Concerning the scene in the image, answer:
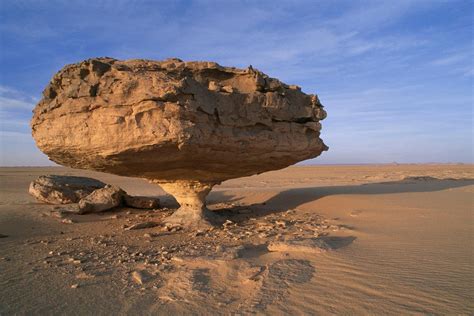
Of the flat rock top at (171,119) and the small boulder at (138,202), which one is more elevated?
the flat rock top at (171,119)

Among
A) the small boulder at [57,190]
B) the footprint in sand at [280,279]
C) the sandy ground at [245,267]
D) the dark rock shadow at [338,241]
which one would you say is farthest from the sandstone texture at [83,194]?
the footprint in sand at [280,279]

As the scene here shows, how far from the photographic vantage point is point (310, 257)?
4805mm

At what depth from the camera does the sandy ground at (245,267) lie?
11.2 feet

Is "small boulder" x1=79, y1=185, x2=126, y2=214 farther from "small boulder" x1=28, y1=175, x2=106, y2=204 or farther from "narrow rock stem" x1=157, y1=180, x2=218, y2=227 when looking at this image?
"narrow rock stem" x1=157, y1=180, x2=218, y2=227

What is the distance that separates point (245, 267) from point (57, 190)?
8.41m

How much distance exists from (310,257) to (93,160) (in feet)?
15.4

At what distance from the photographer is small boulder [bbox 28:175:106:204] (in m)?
10.5

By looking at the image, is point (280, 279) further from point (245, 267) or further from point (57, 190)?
point (57, 190)

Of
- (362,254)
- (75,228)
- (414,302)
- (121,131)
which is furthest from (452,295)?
(75,228)

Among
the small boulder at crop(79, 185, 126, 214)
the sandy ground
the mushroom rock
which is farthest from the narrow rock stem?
the small boulder at crop(79, 185, 126, 214)

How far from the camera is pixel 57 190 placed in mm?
10609

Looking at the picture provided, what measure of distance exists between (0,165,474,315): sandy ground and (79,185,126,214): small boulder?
33.0 inches

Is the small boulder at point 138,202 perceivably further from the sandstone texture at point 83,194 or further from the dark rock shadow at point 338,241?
the dark rock shadow at point 338,241

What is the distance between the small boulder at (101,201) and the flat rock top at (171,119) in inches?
69.3
